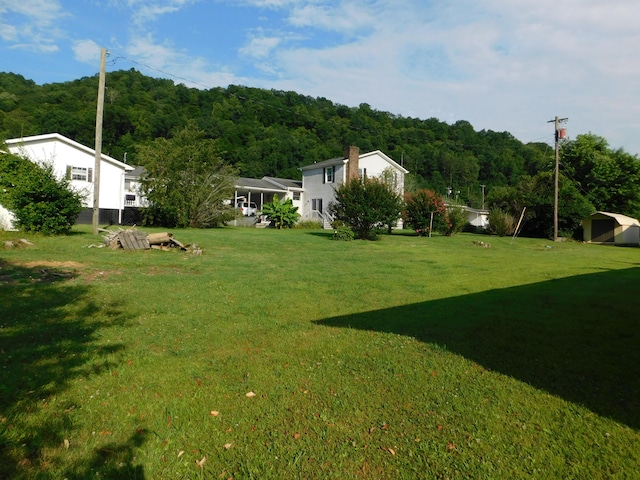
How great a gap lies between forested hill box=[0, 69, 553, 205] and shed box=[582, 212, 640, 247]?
635 inches

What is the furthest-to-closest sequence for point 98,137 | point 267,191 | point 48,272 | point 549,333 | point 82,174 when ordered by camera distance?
point 267,191
point 82,174
point 98,137
point 48,272
point 549,333

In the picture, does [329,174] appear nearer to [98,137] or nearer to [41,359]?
[98,137]

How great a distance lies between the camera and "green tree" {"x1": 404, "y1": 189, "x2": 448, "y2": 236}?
28.3 meters

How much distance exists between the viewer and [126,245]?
557 inches

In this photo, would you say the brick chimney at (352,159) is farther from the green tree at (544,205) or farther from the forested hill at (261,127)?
the green tree at (544,205)

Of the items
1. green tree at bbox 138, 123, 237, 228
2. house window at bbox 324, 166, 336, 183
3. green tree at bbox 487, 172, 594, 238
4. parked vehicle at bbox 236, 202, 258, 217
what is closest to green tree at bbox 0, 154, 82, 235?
green tree at bbox 138, 123, 237, 228

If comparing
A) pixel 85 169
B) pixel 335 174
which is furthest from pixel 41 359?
pixel 335 174

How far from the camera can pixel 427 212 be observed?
2836cm

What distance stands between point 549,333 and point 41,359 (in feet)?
19.5

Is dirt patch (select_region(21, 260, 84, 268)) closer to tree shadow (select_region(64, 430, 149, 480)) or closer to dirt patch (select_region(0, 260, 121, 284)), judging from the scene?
dirt patch (select_region(0, 260, 121, 284))

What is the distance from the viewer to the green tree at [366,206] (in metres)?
22.7

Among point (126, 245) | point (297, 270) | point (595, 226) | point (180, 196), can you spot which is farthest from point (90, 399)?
point (595, 226)

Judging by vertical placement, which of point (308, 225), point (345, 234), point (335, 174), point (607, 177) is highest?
point (607, 177)

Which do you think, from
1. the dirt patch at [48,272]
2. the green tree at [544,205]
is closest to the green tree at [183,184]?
the dirt patch at [48,272]
